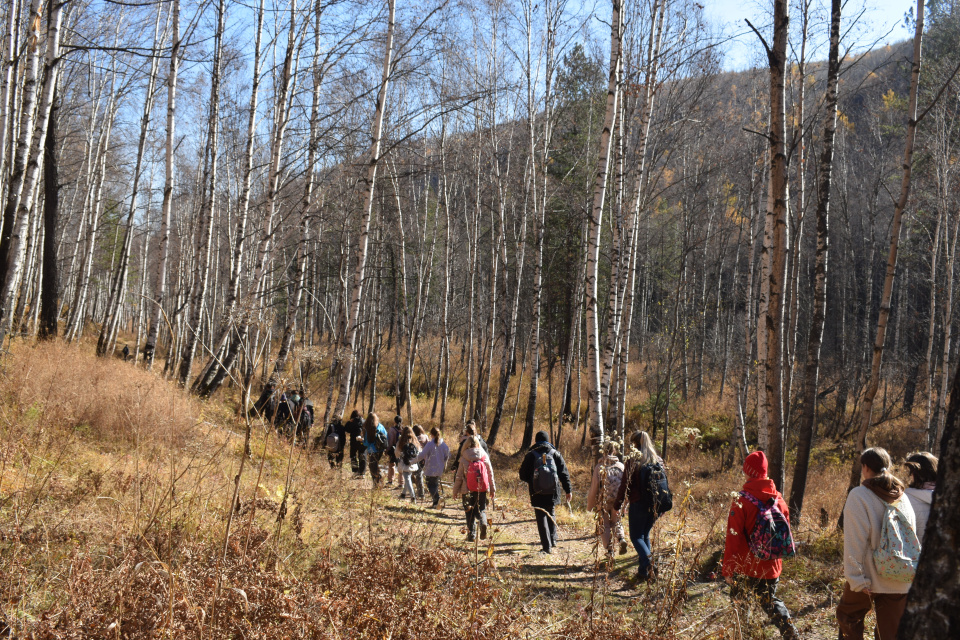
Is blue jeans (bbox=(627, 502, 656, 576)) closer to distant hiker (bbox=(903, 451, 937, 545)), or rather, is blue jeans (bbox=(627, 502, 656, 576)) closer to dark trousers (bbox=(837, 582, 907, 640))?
dark trousers (bbox=(837, 582, 907, 640))

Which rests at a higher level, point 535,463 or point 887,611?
point 535,463

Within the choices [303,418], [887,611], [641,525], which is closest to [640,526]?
[641,525]

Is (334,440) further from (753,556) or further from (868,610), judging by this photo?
(868,610)

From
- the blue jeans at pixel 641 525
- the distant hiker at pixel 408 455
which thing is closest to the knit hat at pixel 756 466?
the blue jeans at pixel 641 525

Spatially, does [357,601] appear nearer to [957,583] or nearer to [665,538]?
[957,583]

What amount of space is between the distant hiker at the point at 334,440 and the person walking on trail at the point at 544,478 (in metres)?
5.01

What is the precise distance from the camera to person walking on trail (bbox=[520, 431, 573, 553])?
657 centimetres

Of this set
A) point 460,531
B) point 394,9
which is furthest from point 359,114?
point 460,531

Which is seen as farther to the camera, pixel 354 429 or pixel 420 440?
pixel 354 429

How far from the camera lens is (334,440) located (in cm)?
1086

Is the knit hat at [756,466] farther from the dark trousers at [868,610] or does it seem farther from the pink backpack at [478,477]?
the pink backpack at [478,477]

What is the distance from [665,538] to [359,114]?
14.7 m

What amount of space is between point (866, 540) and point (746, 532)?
40.7 inches

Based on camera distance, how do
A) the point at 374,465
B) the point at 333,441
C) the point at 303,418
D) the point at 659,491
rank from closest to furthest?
the point at 659,491
the point at 374,465
the point at 303,418
the point at 333,441
